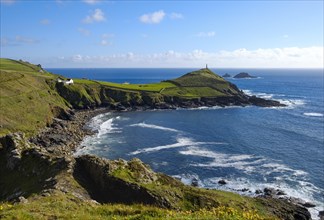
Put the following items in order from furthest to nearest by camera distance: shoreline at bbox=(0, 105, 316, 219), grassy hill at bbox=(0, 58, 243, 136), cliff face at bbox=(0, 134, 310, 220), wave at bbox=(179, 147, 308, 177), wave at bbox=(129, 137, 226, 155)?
grassy hill at bbox=(0, 58, 243, 136) < wave at bbox=(129, 137, 226, 155) < wave at bbox=(179, 147, 308, 177) < cliff face at bbox=(0, 134, 310, 220) < shoreline at bbox=(0, 105, 316, 219)

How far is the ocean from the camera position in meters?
68.8

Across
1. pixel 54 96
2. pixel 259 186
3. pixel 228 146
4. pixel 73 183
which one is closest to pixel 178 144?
pixel 228 146

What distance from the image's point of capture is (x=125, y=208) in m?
25.8

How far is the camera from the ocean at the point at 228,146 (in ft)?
226

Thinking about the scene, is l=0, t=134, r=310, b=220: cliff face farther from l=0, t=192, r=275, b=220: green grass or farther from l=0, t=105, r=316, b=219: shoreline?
l=0, t=192, r=275, b=220: green grass

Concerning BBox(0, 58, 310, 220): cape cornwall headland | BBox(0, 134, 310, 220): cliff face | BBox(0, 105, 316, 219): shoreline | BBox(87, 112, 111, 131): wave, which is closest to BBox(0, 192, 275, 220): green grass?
BBox(0, 58, 310, 220): cape cornwall headland

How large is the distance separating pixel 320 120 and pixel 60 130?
317 feet

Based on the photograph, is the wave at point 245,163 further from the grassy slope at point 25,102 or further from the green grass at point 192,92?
the green grass at point 192,92

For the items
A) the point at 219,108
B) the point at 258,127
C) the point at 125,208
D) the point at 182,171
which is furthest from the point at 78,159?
the point at 219,108

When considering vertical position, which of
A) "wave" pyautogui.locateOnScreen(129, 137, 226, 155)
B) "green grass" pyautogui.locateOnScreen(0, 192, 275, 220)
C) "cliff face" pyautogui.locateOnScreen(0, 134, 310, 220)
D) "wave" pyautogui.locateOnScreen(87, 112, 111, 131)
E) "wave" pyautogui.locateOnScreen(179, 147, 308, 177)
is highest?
"green grass" pyautogui.locateOnScreen(0, 192, 275, 220)

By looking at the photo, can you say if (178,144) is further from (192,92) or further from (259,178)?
(192,92)

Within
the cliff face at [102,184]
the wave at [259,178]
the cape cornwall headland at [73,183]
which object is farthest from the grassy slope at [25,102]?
the wave at [259,178]

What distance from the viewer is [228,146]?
9325cm

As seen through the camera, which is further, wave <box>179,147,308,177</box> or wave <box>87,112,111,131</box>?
wave <box>87,112,111,131</box>
